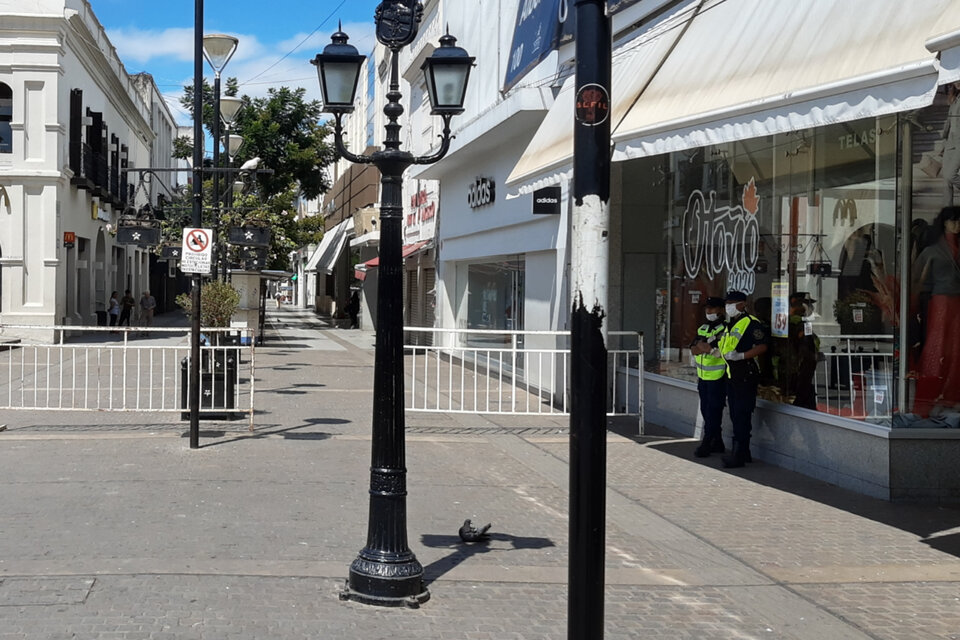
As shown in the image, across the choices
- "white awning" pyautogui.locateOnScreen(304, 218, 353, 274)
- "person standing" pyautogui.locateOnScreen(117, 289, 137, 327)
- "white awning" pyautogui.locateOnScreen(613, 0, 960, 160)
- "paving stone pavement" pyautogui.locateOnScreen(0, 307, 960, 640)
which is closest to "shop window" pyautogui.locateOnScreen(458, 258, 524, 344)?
"paving stone pavement" pyautogui.locateOnScreen(0, 307, 960, 640)

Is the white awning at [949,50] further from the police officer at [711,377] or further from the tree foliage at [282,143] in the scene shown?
the tree foliage at [282,143]

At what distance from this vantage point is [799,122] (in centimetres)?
718

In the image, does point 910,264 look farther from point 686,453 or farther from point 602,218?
point 602,218

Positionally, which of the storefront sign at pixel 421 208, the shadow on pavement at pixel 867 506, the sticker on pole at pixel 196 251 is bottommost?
the shadow on pavement at pixel 867 506

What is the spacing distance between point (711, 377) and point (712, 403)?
29 cm

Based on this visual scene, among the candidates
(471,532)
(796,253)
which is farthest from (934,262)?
(471,532)

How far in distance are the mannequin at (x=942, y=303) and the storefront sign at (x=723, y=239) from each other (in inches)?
90.0

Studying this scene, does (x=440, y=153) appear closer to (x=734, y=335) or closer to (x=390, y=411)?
(x=390, y=411)

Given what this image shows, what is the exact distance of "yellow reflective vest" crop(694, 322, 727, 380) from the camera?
10.4 meters

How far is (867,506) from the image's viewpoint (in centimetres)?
839

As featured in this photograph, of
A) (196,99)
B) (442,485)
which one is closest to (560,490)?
(442,485)

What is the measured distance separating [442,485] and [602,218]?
585 centimetres

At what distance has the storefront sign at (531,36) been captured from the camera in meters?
15.0

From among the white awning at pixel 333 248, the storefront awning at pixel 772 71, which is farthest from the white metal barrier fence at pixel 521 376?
the white awning at pixel 333 248
